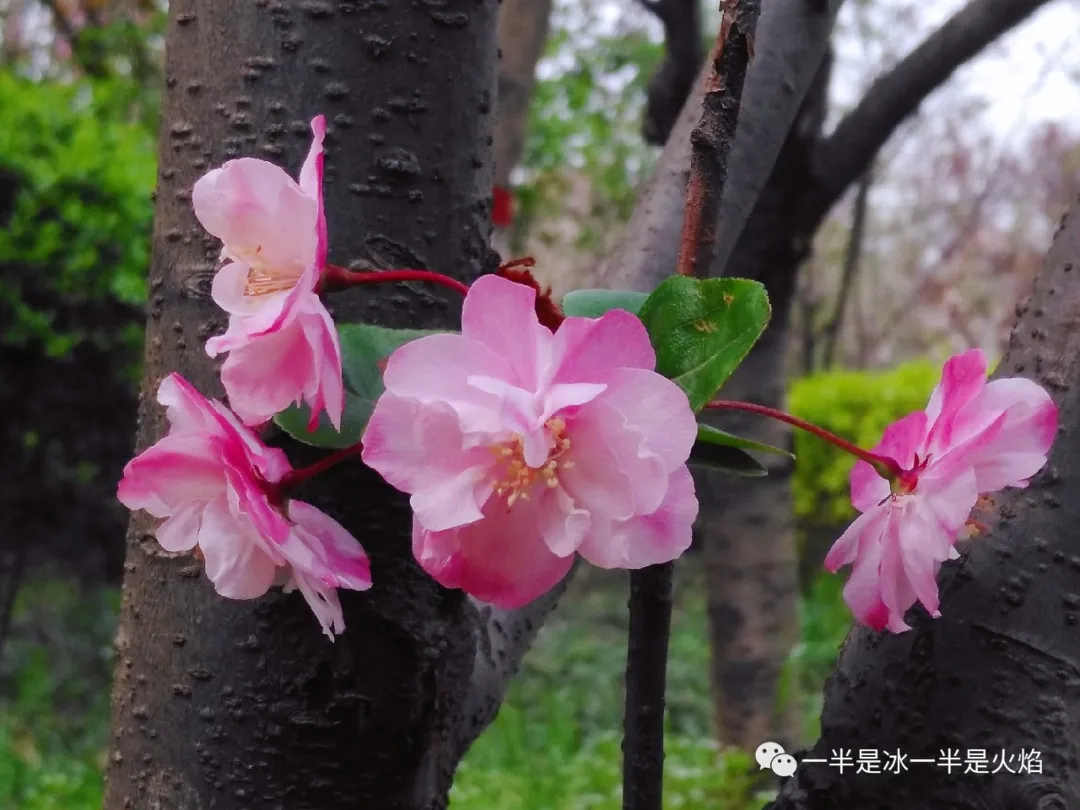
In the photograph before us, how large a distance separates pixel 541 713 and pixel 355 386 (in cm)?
267

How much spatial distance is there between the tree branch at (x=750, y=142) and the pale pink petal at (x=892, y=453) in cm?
33

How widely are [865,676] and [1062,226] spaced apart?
0.35 metres

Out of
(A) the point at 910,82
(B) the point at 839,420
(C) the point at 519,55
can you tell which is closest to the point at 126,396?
(C) the point at 519,55

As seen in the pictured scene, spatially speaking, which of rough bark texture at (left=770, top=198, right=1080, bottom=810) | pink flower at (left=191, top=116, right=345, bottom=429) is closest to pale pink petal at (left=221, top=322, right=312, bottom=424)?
pink flower at (left=191, top=116, right=345, bottom=429)

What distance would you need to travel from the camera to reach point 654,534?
1.20ft

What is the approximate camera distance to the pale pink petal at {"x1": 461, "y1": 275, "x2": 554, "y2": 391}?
1.20 ft

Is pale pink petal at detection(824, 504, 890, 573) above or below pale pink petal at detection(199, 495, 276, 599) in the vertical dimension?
above

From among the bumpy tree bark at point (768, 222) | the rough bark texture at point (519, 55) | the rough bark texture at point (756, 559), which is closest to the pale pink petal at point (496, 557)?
the bumpy tree bark at point (768, 222)

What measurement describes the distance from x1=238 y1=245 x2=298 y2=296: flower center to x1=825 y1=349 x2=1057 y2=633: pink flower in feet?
0.90

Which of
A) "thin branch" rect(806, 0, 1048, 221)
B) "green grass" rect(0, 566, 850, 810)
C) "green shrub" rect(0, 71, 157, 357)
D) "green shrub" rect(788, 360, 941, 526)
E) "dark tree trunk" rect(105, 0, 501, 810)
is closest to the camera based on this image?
"dark tree trunk" rect(105, 0, 501, 810)

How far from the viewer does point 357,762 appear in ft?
1.87

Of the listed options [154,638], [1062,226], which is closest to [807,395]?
[1062,226]

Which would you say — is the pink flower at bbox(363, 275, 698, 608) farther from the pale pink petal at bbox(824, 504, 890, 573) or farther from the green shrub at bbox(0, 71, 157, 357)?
the green shrub at bbox(0, 71, 157, 357)

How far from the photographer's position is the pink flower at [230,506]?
402 mm
